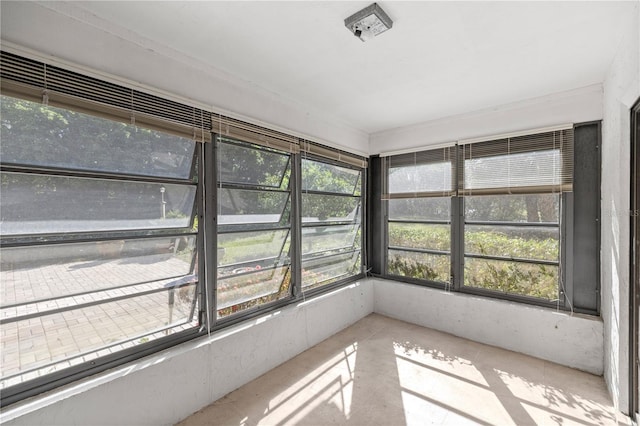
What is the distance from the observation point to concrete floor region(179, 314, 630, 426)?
2131 mm

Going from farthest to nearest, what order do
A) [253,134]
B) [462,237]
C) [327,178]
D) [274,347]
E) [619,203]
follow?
[327,178] < [462,237] < [274,347] < [253,134] < [619,203]

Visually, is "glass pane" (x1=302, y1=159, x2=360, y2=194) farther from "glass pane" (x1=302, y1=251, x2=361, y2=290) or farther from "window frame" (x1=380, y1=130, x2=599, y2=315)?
"glass pane" (x1=302, y1=251, x2=361, y2=290)

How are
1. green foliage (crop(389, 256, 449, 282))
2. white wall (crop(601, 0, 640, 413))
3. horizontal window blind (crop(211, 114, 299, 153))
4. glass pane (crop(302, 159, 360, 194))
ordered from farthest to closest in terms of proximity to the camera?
1. green foliage (crop(389, 256, 449, 282))
2. glass pane (crop(302, 159, 360, 194))
3. horizontal window blind (crop(211, 114, 299, 153))
4. white wall (crop(601, 0, 640, 413))

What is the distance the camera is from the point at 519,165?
10.3 feet

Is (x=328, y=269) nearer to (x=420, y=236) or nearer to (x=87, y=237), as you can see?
(x=420, y=236)

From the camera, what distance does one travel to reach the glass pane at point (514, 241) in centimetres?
299

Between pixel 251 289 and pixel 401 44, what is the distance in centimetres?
241

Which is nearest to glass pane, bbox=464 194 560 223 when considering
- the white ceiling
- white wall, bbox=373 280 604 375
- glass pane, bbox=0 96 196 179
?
white wall, bbox=373 280 604 375


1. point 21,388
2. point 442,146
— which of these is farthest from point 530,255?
point 21,388

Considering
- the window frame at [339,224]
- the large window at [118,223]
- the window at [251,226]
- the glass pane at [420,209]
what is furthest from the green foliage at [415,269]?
the large window at [118,223]

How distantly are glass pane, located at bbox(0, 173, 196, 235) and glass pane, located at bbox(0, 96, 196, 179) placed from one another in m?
0.10

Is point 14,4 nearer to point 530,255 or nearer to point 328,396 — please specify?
point 328,396

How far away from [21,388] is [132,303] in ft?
2.08

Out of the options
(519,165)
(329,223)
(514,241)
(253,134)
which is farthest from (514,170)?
(253,134)
